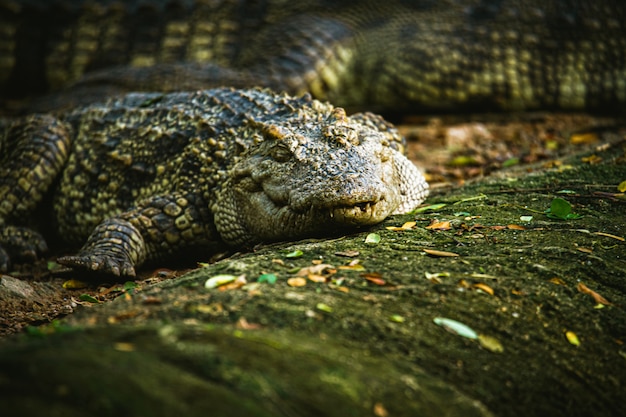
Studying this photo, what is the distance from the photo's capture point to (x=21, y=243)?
4.52 meters

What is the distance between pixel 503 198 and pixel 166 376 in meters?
2.80

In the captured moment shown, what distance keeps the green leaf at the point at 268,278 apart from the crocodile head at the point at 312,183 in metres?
0.65

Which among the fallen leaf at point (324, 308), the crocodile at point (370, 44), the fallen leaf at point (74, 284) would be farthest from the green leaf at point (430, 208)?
the crocodile at point (370, 44)

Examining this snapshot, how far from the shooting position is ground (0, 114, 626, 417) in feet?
5.58

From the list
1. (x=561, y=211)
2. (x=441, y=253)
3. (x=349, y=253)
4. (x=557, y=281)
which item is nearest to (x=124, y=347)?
(x=349, y=253)

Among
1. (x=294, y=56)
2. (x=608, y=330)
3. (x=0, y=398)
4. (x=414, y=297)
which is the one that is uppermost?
(x=294, y=56)

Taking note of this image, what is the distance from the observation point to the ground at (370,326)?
67.0 inches

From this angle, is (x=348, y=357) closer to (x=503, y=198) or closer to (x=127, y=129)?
(x=503, y=198)

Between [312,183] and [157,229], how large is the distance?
1190 millimetres

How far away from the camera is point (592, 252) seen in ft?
9.84

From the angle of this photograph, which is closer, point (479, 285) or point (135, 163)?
point (479, 285)

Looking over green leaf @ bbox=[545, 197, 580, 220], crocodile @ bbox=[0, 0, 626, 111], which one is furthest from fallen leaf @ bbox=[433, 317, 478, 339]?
crocodile @ bbox=[0, 0, 626, 111]

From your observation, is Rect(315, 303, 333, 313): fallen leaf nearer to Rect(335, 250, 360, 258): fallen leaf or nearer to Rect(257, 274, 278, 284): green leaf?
Rect(257, 274, 278, 284): green leaf

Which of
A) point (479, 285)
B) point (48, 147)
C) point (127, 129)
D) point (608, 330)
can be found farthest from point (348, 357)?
point (48, 147)
